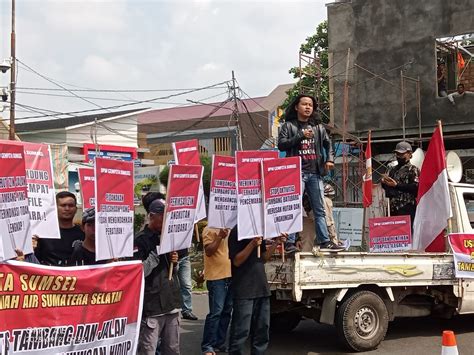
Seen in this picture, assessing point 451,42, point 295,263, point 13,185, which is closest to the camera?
point 13,185

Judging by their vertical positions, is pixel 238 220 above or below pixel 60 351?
above

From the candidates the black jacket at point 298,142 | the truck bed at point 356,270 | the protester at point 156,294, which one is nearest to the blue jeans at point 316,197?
the black jacket at point 298,142

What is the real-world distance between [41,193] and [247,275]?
1885 millimetres

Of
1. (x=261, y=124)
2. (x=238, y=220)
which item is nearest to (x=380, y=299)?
(x=238, y=220)

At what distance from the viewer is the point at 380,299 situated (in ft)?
21.9

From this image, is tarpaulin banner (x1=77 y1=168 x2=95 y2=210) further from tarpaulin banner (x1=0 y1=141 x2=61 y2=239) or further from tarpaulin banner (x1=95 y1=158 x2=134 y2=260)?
tarpaulin banner (x1=95 y1=158 x2=134 y2=260)

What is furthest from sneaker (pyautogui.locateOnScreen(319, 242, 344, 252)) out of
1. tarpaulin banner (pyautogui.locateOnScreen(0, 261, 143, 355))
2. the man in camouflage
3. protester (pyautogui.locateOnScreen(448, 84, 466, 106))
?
protester (pyautogui.locateOnScreen(448, 84, 466, 106))

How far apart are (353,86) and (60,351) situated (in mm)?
17148

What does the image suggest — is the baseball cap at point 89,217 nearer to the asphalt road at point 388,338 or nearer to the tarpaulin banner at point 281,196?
the tarpaulin banner at point 281,196

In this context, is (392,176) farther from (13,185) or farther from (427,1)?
(427,1)

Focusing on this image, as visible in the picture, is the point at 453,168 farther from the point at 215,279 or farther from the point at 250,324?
the point at 250,324

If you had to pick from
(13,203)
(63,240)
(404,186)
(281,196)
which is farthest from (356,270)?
(13,203)

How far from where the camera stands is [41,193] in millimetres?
4859

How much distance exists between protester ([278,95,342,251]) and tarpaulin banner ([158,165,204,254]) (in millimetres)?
2239
